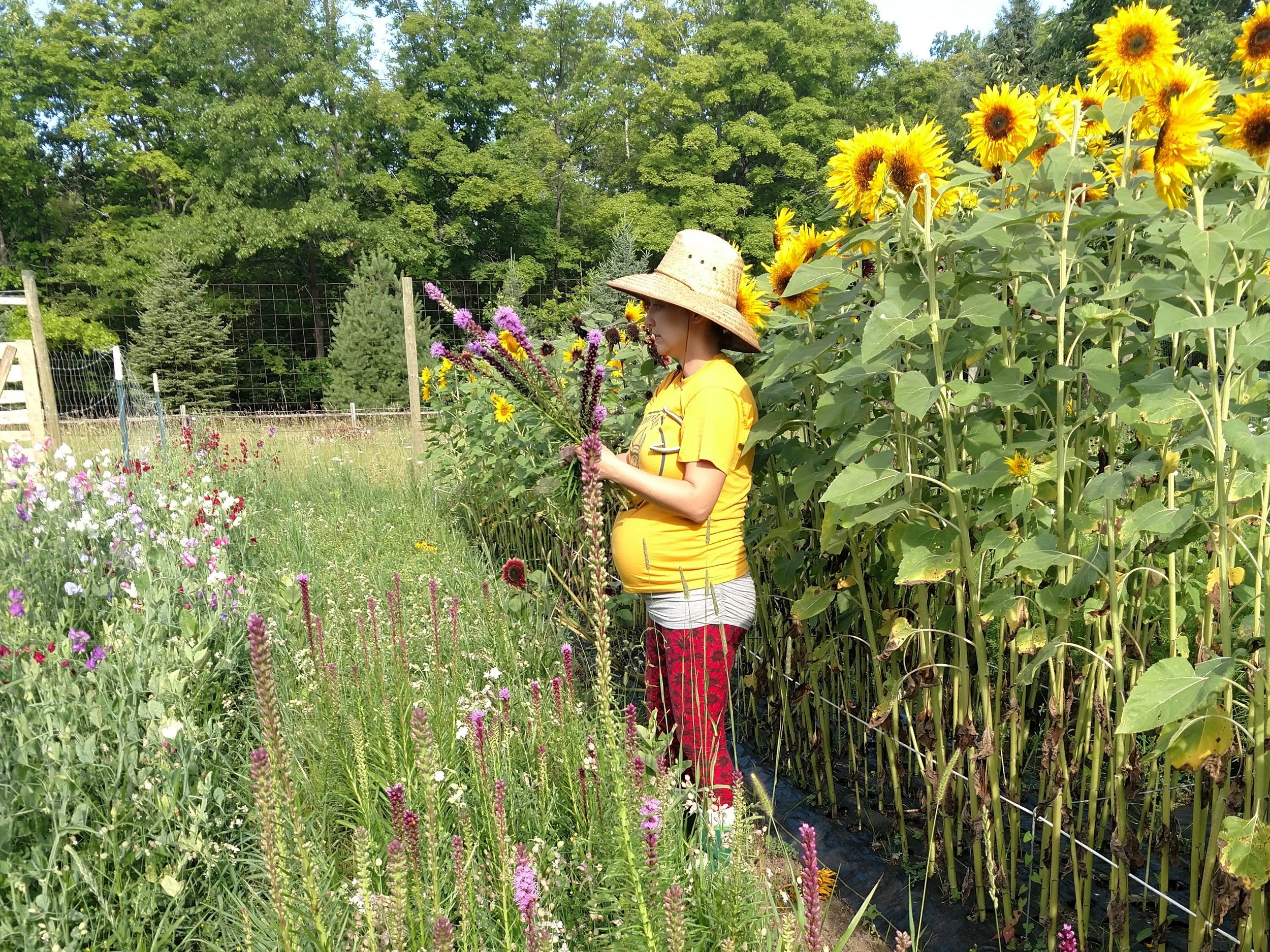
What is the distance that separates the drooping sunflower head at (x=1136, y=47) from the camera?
1928 mm

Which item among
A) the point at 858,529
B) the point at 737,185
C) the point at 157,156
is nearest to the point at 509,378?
the point at 858,529

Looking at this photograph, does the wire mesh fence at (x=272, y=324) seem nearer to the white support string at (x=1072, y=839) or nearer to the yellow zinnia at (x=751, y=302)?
the yellow zinnia at (x=751, y=302)

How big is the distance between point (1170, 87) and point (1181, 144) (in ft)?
0.66

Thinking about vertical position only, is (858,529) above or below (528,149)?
below

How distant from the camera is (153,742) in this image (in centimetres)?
235

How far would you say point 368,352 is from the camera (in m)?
18.8

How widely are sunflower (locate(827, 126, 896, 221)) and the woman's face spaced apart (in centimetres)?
48

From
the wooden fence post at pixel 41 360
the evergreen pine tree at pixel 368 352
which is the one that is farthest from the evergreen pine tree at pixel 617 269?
the wooden fence post at pixel 41 360

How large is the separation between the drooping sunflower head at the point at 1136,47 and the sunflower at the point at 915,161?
0.36 m

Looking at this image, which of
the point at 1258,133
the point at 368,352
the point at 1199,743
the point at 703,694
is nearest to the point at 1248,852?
the point at 1199,743

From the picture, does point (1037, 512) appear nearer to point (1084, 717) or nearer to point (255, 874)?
point (1084, 717)

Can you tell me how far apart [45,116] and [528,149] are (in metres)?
14.6

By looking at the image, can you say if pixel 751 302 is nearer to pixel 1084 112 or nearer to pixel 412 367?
pixel 1084 112

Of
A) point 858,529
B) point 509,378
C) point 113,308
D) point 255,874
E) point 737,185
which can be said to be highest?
point 737,185
